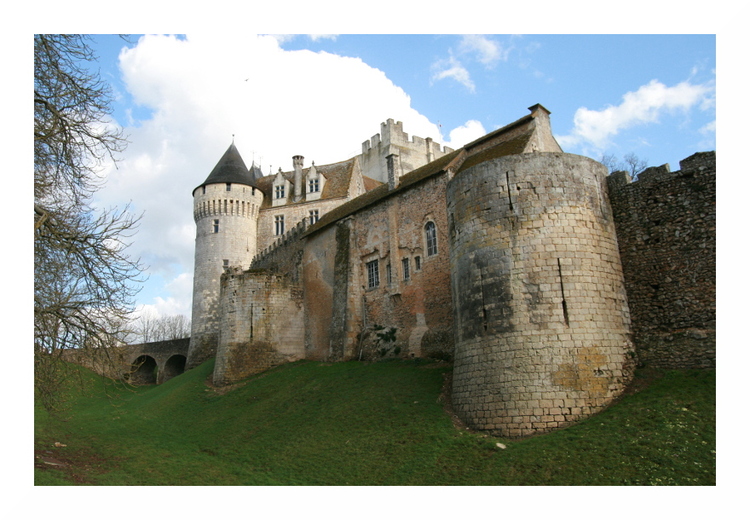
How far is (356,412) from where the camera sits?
1819cm

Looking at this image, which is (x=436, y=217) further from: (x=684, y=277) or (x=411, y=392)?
(x=684, y=277)

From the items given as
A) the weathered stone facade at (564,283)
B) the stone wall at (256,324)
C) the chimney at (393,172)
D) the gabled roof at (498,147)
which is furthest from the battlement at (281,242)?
the weathered stone facade at (564,283)

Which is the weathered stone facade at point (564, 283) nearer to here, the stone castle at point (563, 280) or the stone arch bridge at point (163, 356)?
the stone castle at point (563, 280)

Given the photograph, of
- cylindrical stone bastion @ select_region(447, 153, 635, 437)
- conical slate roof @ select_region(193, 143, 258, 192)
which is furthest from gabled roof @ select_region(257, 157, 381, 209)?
cylindrical stone bastion @ select_region(447, 153, 635, 437)

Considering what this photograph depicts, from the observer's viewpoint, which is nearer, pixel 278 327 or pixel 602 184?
pixel 602 184

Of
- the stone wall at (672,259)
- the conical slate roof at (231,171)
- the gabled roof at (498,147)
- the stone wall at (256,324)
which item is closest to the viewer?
the stone wall at (672,259)

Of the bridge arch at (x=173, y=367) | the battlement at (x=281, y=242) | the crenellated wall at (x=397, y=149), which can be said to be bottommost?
the bridge arch at (x=173, y=367)

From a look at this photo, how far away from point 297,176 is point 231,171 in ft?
16.5

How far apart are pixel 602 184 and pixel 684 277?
3304 millimetres

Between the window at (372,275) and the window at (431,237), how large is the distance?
3452 mm

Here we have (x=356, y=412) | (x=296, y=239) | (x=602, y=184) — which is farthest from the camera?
(x=296, y=239)

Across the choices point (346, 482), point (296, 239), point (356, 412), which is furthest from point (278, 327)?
point (346, 482)

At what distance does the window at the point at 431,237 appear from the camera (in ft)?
78.0

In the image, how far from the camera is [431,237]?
23984mm
